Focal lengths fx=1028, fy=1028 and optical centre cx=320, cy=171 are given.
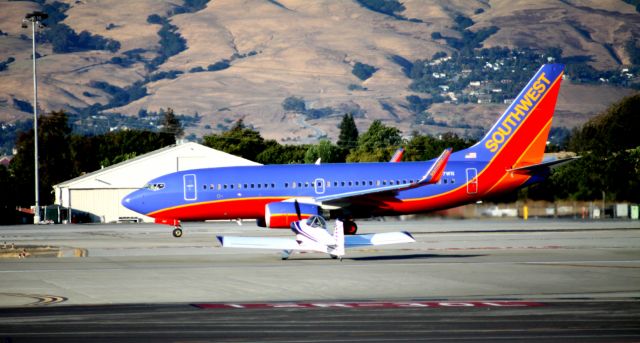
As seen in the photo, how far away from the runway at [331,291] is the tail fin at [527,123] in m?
6.80

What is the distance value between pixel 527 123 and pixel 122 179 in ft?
162

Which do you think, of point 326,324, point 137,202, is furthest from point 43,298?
point 137,202

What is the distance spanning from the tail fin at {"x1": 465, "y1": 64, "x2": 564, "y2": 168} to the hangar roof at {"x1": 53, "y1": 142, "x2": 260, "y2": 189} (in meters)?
42.0

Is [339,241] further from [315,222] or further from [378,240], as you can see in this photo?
[378,240]

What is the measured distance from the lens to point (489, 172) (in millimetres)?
53812

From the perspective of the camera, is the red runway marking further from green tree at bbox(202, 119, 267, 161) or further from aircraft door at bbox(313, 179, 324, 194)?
green tree at bbox(202, 119, 267, 161)

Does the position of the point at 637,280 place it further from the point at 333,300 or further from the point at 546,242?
the point at 546,242

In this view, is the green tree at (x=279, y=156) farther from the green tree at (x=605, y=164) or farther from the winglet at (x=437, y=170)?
the winglet at (x=437, y=170)

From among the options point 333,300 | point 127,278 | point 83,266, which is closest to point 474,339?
point 333,300

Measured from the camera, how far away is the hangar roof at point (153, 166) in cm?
9344

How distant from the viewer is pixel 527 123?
5362 centimetres

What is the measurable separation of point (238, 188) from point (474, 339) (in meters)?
34.4

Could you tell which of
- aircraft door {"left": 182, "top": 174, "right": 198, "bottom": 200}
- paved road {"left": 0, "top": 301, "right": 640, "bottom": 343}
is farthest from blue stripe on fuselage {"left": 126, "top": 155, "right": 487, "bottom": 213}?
paved road {"left": 0, "top": 301, "right": 640, "bottom": 343}

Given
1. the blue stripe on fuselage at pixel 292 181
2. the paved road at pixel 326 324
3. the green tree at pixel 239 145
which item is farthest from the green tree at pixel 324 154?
the paved road at pixel 326 324
